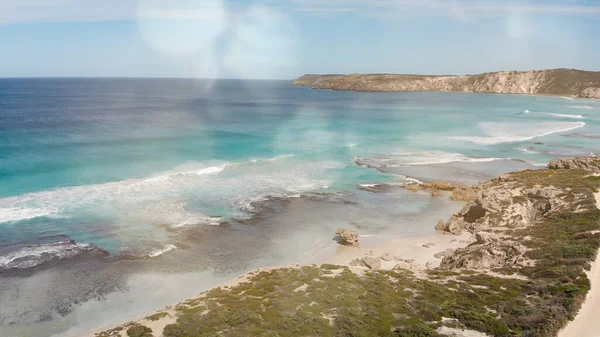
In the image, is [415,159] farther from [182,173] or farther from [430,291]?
[430,291]

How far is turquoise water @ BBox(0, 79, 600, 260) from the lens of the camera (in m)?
32.1

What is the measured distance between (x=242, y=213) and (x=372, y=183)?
16.1 m

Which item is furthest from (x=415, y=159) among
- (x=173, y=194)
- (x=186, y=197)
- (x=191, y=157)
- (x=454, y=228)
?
(x=173, y=194)

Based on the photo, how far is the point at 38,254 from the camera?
26203mm

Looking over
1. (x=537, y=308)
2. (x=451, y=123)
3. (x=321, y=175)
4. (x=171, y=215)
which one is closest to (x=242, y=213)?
(x=171, y=215)

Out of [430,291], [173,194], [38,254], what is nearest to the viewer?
[430,291]

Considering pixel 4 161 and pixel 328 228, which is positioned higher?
pixel 4 161

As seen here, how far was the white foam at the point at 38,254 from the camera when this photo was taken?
2498 centimetres

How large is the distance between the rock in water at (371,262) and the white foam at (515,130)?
5127 centimetres

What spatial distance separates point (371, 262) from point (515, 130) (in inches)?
2827

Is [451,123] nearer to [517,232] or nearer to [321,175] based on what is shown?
[321,175]

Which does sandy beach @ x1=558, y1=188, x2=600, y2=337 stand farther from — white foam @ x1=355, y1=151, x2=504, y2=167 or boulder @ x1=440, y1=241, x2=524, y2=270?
white foam @ x1=355, y1=151, x2=504, y2=167

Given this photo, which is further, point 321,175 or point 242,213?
point 321,175

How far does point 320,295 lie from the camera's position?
19.4 metres
